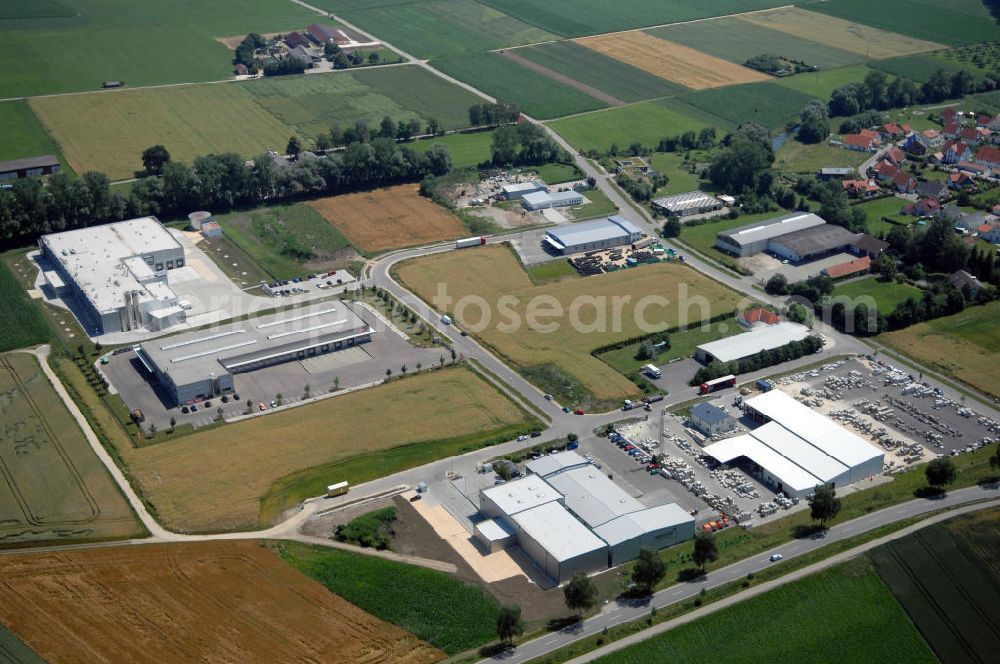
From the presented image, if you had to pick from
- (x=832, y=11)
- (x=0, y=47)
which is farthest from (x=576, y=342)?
(x=832, y=11)

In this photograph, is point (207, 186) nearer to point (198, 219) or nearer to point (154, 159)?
point (198, 219)

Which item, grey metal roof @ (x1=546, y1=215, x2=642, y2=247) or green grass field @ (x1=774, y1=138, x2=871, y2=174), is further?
green grass field @ (x1=774, y1=138, x2=871, y2=174)

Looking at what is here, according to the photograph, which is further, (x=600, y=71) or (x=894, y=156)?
(x=600, y=71)

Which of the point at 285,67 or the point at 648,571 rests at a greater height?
the point at 285,67

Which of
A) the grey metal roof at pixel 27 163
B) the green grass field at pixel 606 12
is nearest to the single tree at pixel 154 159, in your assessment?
the grey metal roof at pixel 27 163

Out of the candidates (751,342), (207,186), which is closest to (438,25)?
(207,186)

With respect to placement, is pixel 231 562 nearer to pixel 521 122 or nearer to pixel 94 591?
pixel 94 591

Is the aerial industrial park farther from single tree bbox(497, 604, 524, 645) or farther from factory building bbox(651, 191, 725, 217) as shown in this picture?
factory building bbox(651, 191, 725, 217)

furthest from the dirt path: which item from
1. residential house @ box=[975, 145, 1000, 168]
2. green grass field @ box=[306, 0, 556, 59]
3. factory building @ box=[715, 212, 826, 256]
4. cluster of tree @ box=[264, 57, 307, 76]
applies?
residential house @ box=[975, 145, 1000, 168]
